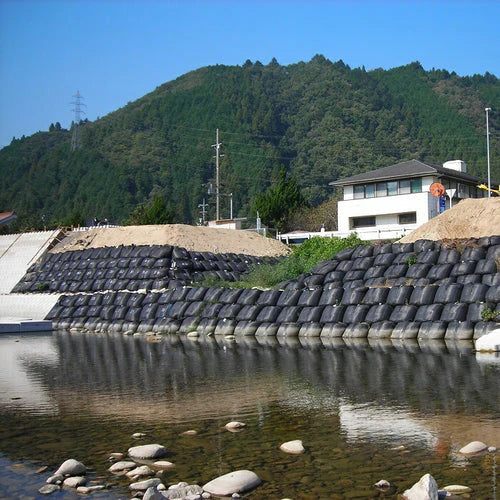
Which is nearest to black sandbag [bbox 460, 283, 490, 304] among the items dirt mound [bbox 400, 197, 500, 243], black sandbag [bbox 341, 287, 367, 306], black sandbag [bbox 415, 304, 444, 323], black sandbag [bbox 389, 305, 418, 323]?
black sandbag [bbox 415, 304, 444, 323]

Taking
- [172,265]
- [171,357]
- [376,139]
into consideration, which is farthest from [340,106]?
[171,357]

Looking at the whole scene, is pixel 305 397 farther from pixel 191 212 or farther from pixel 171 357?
pixel 191 212

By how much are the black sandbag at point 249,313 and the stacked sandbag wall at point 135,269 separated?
251 inches

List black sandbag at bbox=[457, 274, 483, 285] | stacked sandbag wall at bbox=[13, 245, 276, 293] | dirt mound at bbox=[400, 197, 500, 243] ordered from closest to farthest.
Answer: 1. black sandbag at bbox=[457, 274, 483, 285]
2. dirt mound at bbox=[400, 197, 500, 243]
3. stacked sandbag wall at bbox=[13, 245, 276, 293]

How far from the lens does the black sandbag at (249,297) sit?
21250 mm

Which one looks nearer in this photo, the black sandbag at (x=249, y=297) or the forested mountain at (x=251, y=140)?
the black sandbag at (x=249, y=297)

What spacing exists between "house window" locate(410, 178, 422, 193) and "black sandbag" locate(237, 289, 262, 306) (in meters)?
30.1

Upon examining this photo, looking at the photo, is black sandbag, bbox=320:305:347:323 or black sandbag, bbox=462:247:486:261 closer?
black sandbag, bbox=320:305:347:323

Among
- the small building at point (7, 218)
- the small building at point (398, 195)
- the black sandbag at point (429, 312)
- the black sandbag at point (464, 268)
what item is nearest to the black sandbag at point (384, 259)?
the black sandbag at point (464, 268)

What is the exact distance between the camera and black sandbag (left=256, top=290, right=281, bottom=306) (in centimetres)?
2081

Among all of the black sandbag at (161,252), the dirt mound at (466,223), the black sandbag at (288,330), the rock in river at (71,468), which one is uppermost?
the dirt mound at (466,223)

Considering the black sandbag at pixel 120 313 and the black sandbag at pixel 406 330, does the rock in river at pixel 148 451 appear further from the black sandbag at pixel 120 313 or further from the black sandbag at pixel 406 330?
the black sandbag at pixel 120 313

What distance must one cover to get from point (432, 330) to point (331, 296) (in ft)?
12.1

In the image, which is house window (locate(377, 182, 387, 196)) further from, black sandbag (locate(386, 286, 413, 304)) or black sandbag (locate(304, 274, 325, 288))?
black sandbag (locate(386, 286, 413, 304))
